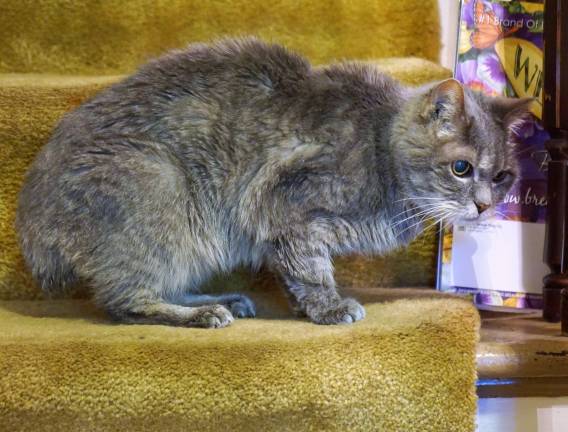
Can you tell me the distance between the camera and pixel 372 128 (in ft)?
4.45

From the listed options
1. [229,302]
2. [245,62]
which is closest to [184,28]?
[245,62]

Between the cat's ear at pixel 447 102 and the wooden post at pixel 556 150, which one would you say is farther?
the wooden post at pixel 556 150

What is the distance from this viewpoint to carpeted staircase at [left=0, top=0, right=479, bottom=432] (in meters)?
1.02

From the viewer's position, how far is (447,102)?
1.28 metres

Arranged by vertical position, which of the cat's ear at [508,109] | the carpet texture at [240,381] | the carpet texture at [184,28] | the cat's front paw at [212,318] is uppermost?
the carpet texture at [184,28]

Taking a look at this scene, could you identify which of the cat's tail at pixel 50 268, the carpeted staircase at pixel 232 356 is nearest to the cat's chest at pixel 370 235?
the carpeted staircase at pixel 232 356

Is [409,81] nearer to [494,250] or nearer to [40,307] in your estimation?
[494,250]

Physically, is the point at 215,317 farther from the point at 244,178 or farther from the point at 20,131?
the point at 20,131

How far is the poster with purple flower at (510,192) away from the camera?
162 centimetres

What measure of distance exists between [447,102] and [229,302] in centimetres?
63

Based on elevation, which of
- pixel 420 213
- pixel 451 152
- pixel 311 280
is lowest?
pixel 311 280

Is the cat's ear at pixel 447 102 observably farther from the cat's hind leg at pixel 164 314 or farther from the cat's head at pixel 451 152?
the cat's hind leg at pixel 164 314

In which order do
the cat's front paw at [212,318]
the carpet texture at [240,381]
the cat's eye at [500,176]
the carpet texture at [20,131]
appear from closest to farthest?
the carpet texture at [240,381]
the cat's front paw at [212,318]
the cat's eye at [500,176]
the carpet texture at [20,131]

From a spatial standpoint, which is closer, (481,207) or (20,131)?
(481,207)
